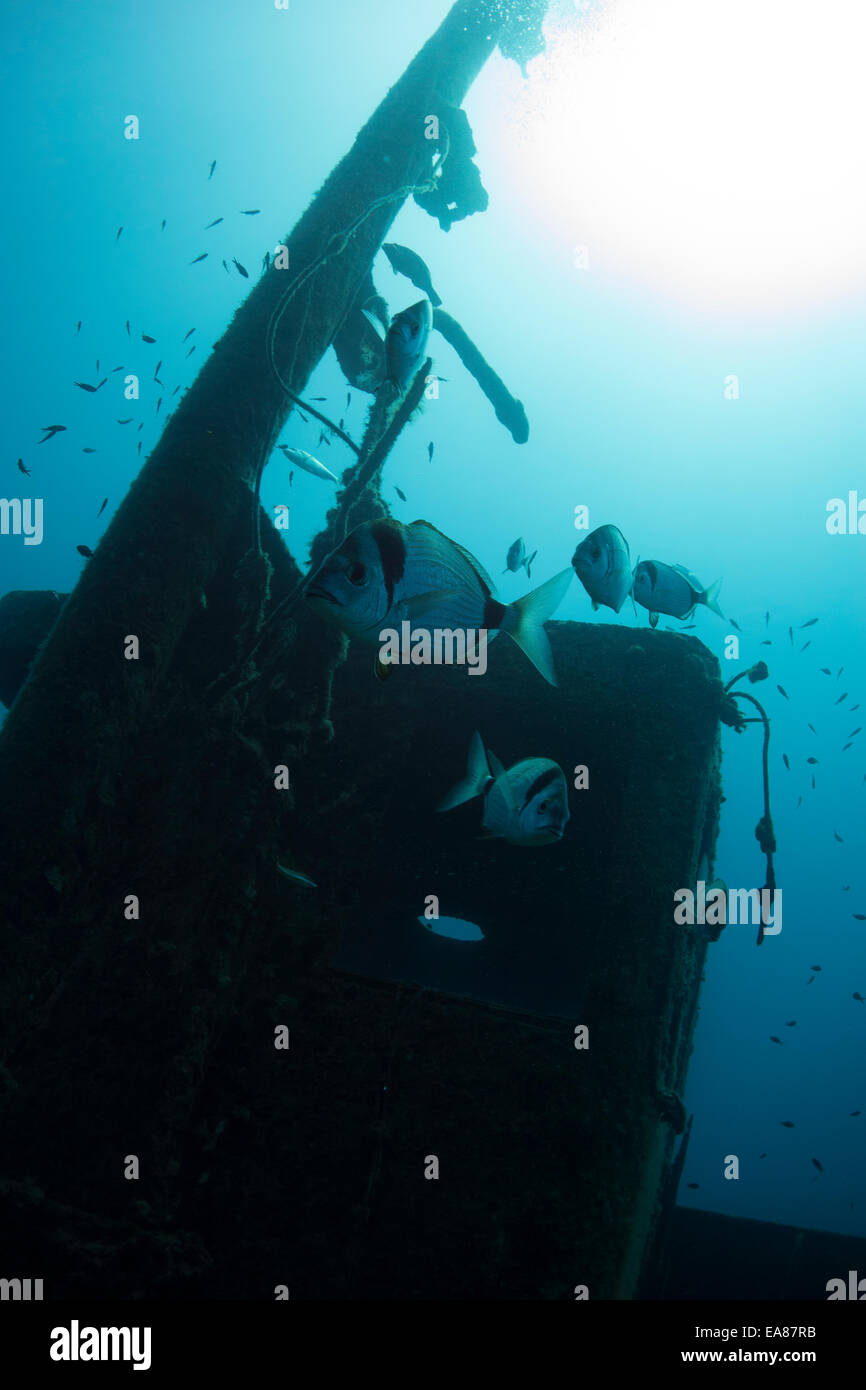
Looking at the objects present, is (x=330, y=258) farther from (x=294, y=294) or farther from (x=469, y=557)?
(x=469, y=557)

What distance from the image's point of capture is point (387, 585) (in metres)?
2.00

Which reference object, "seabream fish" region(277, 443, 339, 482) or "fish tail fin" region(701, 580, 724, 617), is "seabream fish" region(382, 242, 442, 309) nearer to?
"seabream fish" region(277, 443, 339, 482)

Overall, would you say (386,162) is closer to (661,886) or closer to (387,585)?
(387,585)

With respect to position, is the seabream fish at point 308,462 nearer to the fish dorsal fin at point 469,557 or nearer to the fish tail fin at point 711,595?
the fish tail fin at point 711,595

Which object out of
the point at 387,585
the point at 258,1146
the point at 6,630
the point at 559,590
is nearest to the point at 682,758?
the point at 559,590

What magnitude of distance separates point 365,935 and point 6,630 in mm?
3461

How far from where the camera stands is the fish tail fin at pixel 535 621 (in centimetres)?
236

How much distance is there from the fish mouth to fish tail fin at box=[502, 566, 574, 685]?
655mm

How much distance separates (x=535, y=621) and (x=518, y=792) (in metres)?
0.79

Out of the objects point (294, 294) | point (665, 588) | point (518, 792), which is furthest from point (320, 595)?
point (294, 294)

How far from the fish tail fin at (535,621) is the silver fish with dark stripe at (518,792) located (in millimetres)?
512
